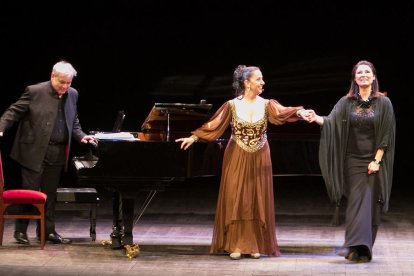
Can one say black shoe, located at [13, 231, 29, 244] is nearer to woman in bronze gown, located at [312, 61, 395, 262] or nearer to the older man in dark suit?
the older man in dark suit

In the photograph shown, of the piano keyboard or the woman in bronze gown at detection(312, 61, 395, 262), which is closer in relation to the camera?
the woman in bronze gown at detection(312, 61, 395, 262)

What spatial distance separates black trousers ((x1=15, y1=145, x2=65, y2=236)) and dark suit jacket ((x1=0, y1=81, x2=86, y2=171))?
0.08m

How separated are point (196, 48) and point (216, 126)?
4.38 metres

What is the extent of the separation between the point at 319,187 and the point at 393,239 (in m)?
3.65

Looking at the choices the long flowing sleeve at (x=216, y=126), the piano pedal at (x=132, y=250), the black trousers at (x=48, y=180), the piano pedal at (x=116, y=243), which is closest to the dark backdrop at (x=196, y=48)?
the black trousers at (x=48, y=180)

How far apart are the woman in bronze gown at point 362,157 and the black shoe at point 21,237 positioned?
2.33 m

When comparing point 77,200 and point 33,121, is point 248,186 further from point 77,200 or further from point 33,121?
point 33,121

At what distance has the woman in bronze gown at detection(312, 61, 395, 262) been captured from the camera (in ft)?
18.9

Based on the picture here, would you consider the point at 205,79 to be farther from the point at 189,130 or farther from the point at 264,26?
the point at 189,130

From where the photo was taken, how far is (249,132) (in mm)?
5930

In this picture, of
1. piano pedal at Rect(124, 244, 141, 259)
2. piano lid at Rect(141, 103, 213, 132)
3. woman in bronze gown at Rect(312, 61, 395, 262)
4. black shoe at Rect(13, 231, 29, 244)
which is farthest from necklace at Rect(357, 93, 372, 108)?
black shoe at Rect(13, 231, 29, 244)

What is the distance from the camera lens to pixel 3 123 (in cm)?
633

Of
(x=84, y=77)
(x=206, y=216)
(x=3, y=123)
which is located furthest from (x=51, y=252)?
(x=84, y=77)

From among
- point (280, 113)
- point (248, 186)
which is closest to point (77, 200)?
point (248, 186)
